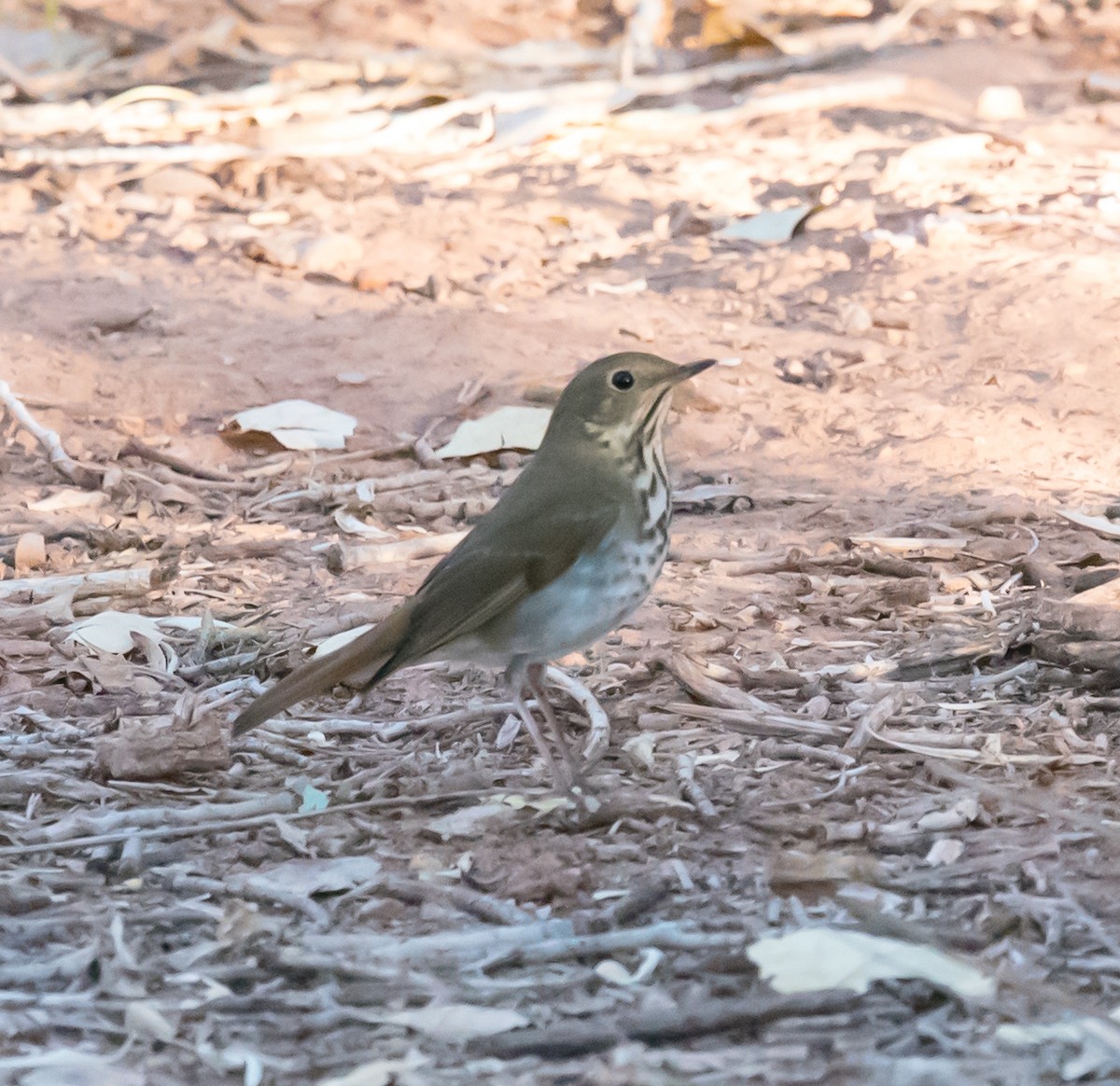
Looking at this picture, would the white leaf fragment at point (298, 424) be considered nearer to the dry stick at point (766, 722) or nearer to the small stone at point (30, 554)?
the small stone at point (30, 554)

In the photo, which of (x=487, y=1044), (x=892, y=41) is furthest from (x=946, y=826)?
(x=892, y=41)

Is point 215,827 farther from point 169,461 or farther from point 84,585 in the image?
point 169,461

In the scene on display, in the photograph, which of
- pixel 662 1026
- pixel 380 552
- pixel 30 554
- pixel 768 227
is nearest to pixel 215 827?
pixel 662 1026

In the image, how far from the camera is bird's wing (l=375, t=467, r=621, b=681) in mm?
3426

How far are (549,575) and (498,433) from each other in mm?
2494

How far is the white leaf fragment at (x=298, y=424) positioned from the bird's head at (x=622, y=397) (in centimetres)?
243

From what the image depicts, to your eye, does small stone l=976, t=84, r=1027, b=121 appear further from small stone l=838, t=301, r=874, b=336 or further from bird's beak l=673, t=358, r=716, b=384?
bird's beak l=673, t=358, r=716, b=384

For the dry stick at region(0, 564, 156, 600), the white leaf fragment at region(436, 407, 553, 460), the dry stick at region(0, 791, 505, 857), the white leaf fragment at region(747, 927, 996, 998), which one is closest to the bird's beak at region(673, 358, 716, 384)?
the dry stick at region(0, 791, 505, 857)

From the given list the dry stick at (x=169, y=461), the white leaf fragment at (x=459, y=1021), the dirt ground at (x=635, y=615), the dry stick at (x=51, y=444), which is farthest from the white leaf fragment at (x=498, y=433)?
the white leaf fragment at (x=459, y=1021)

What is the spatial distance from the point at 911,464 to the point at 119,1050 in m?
3.76

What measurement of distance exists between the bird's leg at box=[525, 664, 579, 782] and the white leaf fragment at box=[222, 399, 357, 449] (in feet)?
7.77

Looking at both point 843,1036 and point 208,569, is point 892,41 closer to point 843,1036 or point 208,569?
point 208,569

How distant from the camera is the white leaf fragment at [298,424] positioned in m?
5.95

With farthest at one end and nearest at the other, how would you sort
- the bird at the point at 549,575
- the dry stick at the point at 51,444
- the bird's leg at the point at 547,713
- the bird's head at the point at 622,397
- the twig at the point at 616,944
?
the dry stick at the point at 51,444
the bird's head at the point at 622,397
the bird's leg at the point at 547,713
the bird at the point at 549,575
the twig at the point at 616,944
